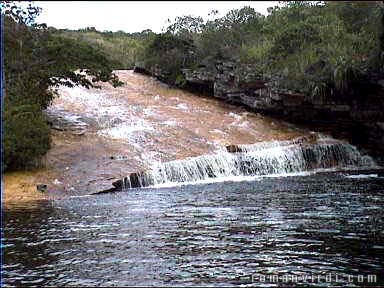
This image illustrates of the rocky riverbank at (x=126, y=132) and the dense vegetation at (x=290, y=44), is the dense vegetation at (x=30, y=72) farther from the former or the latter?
the dense vegetation at (x=290, y=44)

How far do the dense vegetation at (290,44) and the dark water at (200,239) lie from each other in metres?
9.75

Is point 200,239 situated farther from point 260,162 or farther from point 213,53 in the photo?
point 213,53

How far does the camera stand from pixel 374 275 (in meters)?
9.47

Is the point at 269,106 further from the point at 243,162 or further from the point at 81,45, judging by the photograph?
the point at 81,45

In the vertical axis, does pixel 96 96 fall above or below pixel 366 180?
above

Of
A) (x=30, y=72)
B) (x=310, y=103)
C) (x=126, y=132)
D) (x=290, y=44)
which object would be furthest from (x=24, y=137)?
(x=290, y=44)

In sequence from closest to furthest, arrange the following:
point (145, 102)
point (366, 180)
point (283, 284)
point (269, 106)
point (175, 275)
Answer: point (283, 284) → point (175, 275) → point (366, 180) → point (269, 106) → point (145, 102)

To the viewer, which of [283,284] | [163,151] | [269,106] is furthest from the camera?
[269,106]

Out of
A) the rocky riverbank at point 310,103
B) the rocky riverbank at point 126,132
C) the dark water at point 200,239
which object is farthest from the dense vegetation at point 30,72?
the rocky riverbank at point 310,103

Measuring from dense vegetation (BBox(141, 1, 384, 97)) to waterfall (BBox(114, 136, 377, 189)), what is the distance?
3.03 metres

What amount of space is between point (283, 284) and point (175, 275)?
1956 mm

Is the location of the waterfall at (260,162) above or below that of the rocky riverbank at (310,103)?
below

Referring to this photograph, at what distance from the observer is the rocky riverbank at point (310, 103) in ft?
99.6

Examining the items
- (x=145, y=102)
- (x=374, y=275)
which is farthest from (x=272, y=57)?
(x=374, y=275)
